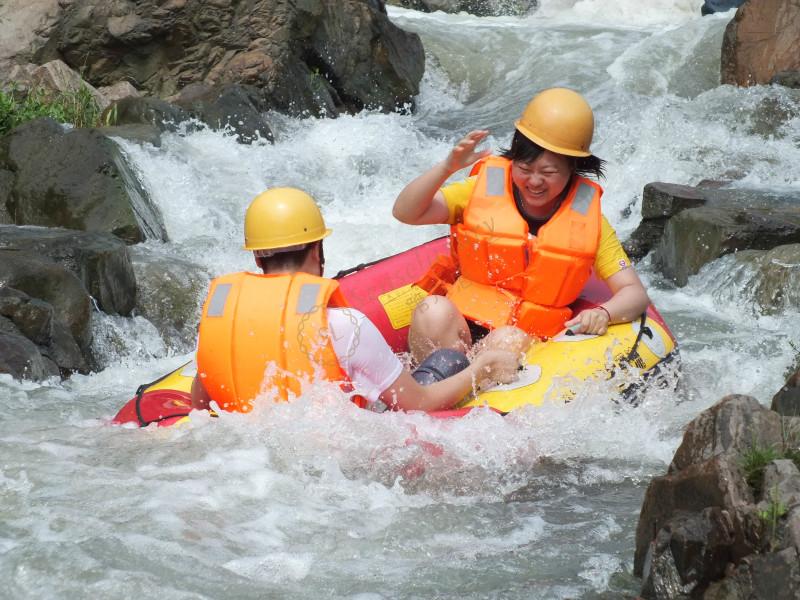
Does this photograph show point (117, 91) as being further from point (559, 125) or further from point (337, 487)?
point (337, 487)

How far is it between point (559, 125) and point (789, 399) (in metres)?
1.36

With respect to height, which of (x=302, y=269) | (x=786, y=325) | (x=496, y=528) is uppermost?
(x=302, y=269)

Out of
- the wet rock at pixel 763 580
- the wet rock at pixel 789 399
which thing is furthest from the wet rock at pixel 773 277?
the wet rock at pixel 763 580

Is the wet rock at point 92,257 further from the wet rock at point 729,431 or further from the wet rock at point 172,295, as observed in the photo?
the wet rock at point 729,431

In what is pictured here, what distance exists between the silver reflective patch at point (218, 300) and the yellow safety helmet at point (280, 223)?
17 centimetres

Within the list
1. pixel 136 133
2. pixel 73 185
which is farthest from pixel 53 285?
pixel 136 133

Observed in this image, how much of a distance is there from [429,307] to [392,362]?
27.7 inches

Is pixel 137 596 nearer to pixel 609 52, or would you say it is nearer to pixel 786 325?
pixel 786 325

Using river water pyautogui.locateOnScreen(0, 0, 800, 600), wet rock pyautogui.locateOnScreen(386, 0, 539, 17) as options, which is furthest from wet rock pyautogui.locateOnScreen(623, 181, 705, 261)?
wet rock pyautogui.locateOnScreen(386, 0, 539, 17)

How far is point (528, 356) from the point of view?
15.6ft

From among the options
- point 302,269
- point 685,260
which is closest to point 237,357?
point 302,269

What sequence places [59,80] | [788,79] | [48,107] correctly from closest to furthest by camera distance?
[48,107]
[59,80]
[788,79]

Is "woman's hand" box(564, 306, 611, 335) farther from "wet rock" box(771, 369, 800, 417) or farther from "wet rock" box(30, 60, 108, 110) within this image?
"wet rock" box(30, 60, 108, 110)

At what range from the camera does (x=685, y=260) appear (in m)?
8.32
